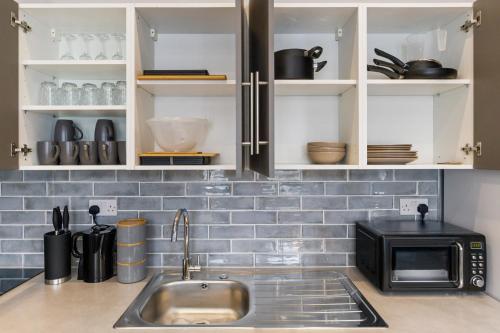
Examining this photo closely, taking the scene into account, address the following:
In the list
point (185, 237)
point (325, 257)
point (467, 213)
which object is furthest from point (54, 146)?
Result: point (467, 213)

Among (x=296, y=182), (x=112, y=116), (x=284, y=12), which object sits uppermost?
(x=284, y=12)

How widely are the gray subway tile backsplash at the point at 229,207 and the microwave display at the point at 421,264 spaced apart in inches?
13.6

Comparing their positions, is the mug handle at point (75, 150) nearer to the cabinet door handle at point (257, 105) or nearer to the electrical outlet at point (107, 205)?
the electrical outlet at point (107, 205)

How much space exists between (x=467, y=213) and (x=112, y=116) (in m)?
1.78

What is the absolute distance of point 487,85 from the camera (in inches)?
53.1

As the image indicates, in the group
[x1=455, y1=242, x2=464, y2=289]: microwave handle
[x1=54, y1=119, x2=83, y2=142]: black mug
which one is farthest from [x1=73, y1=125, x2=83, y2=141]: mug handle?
[x1=455, y1=242, x2=464, y2=289]: microwave handle

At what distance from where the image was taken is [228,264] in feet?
5.76

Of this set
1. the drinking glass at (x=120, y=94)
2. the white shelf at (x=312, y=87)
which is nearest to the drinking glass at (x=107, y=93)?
the drinking glass at (x=120, y=94)

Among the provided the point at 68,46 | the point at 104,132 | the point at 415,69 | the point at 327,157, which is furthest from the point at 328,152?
the point at 68,46

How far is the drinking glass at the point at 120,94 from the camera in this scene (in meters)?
1.59

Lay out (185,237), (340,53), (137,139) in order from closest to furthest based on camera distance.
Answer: (137,139) → (185,237) → (340,53)

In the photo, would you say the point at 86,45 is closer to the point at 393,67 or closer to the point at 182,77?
the point at 182,77

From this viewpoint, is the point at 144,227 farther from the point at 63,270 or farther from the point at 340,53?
the point at 340,53

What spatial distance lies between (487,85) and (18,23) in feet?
6.49
